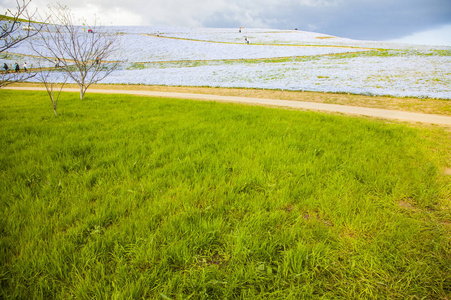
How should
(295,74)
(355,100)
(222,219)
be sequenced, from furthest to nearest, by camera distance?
(295,74)
(355,100)
(222,219)

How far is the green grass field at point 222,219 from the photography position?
1.76 metres

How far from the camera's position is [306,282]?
1779 millimetres

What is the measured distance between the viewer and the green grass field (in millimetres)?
1761

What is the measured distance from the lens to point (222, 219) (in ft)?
8.02

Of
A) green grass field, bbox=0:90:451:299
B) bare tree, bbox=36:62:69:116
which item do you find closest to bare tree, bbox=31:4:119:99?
bare tree, bbox=36:62:69:116

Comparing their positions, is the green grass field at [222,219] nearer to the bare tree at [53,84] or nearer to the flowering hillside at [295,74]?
the bare tree at [53,84]

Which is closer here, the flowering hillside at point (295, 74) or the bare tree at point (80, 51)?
the bare tree at point (80, 51)

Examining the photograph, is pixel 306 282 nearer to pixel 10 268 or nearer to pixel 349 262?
pixel 349 262

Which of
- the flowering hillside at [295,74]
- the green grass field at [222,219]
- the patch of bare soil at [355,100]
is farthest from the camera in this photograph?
the flowering hillside at [295,74]

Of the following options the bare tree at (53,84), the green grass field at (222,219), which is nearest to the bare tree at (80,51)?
the bare tree at (53,84)

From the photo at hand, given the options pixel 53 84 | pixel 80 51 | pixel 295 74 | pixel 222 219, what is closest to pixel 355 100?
pixel 295 74

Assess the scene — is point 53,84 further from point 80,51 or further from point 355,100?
point 355,100

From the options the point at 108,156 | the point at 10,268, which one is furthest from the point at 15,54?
the point at 10,268

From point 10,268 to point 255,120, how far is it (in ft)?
20.3
